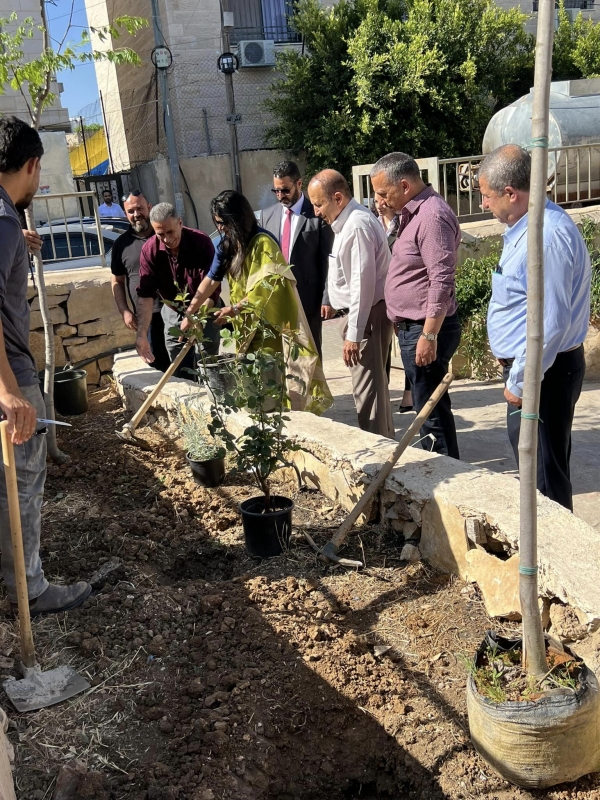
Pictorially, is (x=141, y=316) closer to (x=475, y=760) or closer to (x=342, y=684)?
(x=342, y=684)

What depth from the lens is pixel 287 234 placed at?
5234 mm

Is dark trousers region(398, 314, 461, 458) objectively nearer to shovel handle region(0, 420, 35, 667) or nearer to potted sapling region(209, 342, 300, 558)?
potted sapling region(209, 342, 300, 558)

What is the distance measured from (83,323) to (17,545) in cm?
468

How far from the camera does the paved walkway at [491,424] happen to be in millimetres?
4285

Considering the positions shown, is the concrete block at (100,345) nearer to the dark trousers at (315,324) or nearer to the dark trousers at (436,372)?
the dark trousers at (315,324)

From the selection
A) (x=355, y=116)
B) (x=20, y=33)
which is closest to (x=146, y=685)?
(x=20, y=33)

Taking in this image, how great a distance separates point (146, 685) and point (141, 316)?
3.35 m

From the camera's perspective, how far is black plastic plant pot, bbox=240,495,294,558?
3277mm

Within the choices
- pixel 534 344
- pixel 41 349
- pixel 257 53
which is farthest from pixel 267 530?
pixel 257 53

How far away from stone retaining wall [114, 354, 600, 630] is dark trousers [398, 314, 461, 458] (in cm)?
45

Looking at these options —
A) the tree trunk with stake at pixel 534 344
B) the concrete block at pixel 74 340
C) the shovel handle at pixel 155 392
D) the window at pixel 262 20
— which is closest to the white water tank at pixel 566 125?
the concrete block at pixel 74 340

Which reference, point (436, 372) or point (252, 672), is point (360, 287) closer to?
point (436, 372)

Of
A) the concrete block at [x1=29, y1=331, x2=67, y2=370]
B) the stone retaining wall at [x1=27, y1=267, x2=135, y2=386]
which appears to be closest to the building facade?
the stone retaining wall at [x1=27, y1=267, x2=135, y2=386]

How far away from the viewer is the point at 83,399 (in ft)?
19.5
